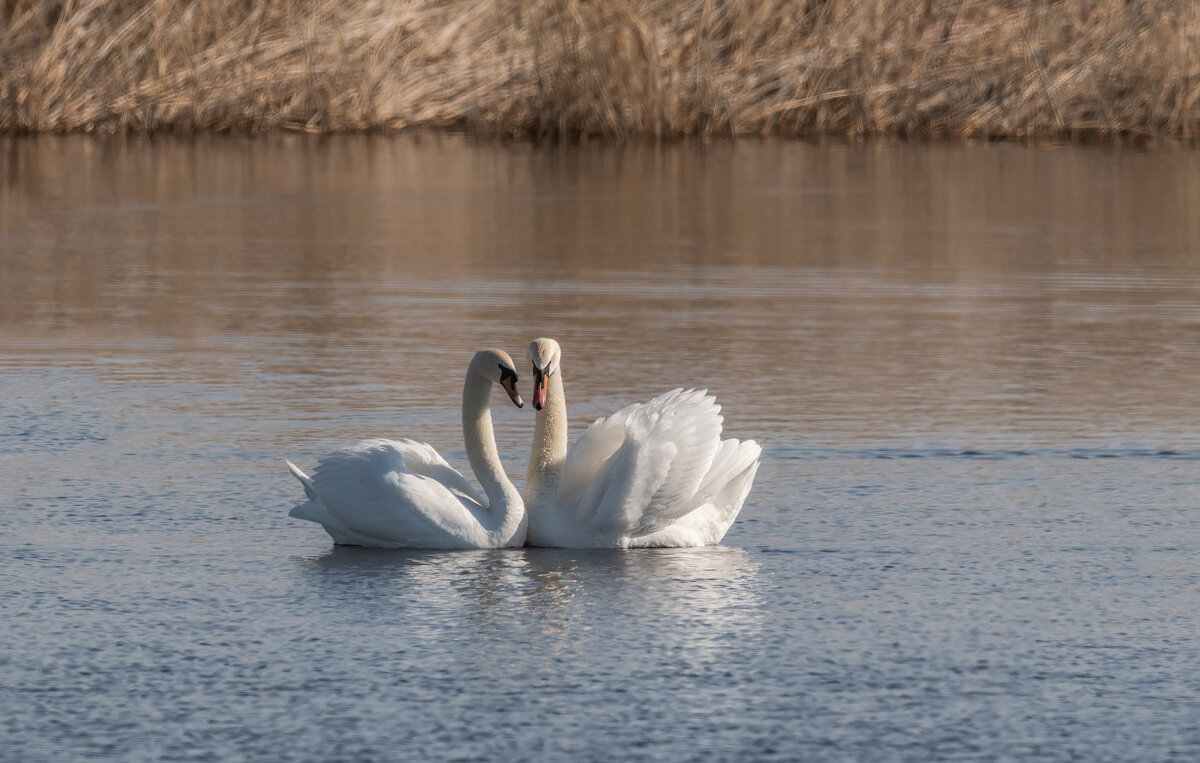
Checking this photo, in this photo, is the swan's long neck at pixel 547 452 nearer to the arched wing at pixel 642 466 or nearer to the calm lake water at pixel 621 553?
the arched wing at pixel 642 466

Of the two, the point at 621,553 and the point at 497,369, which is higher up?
the point at 497,369

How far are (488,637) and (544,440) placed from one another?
4.30 ft

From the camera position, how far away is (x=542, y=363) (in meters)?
6.71

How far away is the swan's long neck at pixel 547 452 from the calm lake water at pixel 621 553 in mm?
236

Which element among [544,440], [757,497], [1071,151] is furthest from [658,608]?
[1071,151]

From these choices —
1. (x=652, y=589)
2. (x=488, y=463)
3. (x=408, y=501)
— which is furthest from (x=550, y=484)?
(x=652, y=589)

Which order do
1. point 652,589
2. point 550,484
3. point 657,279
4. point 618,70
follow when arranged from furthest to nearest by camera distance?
point 618,70, point 657,279, point 550,484, point 652,589

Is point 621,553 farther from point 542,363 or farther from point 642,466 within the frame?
point 542,363

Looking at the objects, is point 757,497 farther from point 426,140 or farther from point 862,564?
point 426,140

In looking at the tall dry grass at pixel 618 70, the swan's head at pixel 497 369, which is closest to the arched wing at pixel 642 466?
the swan's head at pixel 497 369

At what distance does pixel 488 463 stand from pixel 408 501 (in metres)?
0.35

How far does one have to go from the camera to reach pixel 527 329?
37.1ft

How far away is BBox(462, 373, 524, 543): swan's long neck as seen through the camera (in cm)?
654

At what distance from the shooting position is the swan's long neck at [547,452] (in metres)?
6.70
